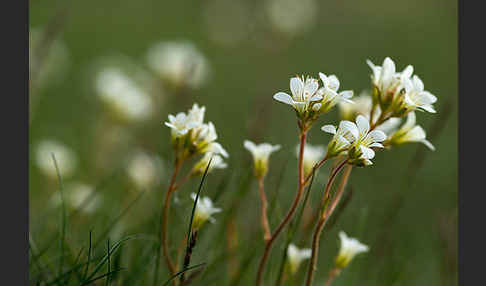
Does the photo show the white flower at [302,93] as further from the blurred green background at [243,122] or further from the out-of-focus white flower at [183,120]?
the blurred green background at [243,122]

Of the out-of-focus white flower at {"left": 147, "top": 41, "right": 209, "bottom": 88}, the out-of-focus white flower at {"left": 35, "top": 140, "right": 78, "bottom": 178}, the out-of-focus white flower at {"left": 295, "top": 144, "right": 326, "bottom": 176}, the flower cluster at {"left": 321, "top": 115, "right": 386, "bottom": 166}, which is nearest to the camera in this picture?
the flower cluster at {"left": 321, "top": 115, "right": 386, "bottom": 166}

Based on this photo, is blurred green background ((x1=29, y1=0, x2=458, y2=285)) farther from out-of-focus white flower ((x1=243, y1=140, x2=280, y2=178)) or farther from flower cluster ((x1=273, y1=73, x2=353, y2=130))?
flower cluster ((x1=273, y1=73, x2=353, y2=130))

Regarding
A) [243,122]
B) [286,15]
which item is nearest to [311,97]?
[243,122]

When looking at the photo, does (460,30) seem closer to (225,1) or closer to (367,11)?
(225,1)

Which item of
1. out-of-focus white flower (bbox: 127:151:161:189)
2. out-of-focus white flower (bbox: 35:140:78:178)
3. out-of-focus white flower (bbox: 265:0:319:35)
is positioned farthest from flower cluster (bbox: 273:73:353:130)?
out-of-focus white flower (bbox: 265:0:319:35)

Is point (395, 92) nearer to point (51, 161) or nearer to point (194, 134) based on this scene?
point (194, 134)

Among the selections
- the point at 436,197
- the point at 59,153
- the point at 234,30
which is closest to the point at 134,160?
the point at 59,153
